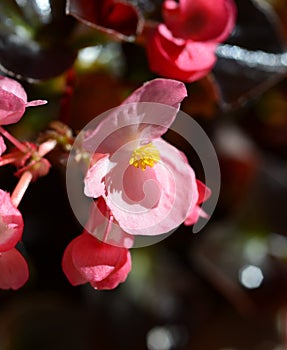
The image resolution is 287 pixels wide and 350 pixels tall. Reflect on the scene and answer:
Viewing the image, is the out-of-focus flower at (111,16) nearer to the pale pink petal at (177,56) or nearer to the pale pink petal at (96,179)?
the pale pink petal at (177,56)

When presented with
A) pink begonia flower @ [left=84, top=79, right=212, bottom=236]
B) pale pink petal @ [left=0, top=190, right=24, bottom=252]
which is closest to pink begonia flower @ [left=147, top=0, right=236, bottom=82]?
pink begonia flower @ [left=84, top=79, right=212, bottom=236]

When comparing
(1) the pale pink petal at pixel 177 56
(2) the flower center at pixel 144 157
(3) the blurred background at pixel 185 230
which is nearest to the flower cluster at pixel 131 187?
(2) the flower center at pixel 144 157

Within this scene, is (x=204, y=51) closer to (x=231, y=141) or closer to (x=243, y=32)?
(x=243, y=32)

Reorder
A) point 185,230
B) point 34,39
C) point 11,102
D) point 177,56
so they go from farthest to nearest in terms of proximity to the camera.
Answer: point 185,230
point 34,39
point 177,56
point 11,102

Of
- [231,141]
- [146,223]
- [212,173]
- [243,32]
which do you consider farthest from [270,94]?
[146,223]

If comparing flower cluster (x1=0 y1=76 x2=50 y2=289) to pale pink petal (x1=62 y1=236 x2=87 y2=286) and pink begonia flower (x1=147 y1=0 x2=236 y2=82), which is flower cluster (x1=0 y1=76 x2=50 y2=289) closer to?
pale pink petal (x1=62 y1=236 x2=87 y2=286)

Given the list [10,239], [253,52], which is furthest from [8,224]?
[253,52]

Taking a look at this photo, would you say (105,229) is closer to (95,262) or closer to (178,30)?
(95,262)
